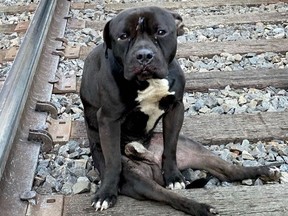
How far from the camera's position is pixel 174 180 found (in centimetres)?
292

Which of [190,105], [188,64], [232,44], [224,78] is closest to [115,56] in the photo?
[190,105]

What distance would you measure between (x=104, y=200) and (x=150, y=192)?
203 mm

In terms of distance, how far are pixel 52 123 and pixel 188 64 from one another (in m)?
1.39

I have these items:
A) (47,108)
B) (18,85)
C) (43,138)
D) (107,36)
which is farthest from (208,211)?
(47,108)

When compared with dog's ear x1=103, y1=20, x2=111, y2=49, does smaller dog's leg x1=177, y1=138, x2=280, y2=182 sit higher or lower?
lower

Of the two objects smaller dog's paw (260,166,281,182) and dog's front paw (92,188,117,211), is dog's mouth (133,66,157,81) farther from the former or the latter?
smaller dog's paw (260,166,281,182)

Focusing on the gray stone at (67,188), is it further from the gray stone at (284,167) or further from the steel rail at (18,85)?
the gray stone at (284,167)

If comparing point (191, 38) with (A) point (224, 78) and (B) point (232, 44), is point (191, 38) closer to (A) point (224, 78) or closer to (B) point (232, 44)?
(B) point (232, 44)

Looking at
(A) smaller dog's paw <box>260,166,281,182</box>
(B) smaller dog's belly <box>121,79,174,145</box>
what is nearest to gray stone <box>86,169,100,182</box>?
(B) smaller dog's belly <box>121,79,174,145</box>

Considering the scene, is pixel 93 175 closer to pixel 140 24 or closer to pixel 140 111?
pixel 140 111

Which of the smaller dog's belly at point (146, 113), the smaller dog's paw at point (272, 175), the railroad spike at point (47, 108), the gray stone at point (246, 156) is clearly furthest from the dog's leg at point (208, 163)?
the railroad spike at point (47, 108)

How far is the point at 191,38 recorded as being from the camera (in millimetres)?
5289

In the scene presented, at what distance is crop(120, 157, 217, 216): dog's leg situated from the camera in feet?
8.45

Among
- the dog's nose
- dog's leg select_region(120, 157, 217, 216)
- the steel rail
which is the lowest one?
dog's leg select_region(120, 157, 217, 216)
